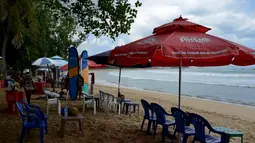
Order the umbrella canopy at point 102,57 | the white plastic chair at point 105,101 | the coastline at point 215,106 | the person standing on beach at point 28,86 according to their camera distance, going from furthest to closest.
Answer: the coastline at point 215,106 < the person standing on beach at point 28,86 < the white plastic chair at point 105,101 < the umbrella canopy at point 102,57

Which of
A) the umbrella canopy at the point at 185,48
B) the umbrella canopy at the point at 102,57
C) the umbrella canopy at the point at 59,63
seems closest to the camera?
the umbrella canopy at the point at 185,48

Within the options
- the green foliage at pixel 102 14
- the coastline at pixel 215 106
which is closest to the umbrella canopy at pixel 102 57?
the green foliage at pixel 102 14

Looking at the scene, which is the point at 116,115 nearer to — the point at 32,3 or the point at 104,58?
the point at 104,58

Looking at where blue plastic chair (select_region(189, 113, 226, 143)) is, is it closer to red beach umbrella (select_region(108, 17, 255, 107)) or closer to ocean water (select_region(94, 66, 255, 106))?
red beach umbrella (select_region(108, 17, 255, 107))

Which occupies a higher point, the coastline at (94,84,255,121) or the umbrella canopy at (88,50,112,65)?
the umbrella canopy at (88,50,112,65)

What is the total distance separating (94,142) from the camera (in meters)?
5.48

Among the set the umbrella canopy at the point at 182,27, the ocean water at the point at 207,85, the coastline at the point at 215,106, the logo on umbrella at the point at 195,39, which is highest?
the umbrella canopy at the point at 182,27

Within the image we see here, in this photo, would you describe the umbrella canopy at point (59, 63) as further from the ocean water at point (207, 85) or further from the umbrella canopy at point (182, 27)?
the umbrella canopy at point (182, 27)

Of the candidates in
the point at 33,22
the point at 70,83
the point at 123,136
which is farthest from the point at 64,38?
the point at 123,136

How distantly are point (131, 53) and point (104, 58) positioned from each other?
4.19 m

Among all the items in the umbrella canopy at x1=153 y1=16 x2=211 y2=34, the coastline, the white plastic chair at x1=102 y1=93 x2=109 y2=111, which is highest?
the umbrella canopy at x1=153 y1=16 x2=211 y2=34

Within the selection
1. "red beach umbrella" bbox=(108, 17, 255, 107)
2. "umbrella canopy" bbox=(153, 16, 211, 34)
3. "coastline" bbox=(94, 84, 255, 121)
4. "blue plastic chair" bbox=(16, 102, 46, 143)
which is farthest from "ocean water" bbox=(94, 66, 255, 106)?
"blue plastic chair" bbox=(16, 102, 46, 143)

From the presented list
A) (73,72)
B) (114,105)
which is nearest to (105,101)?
(114,105)

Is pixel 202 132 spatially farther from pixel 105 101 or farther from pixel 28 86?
pixel 28 86
